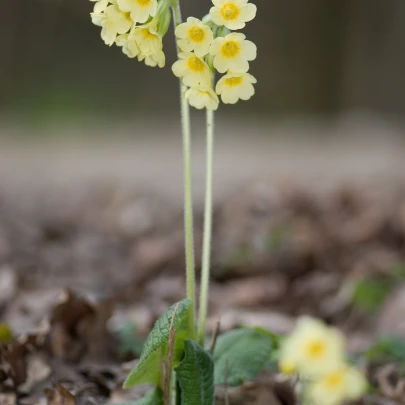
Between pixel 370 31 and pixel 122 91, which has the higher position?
pixel 370 31

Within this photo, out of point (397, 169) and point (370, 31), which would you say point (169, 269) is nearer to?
point (397, 169)

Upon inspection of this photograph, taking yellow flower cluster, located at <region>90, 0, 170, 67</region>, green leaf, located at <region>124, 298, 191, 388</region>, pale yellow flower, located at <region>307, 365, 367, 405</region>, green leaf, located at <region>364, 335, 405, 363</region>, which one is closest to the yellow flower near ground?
yellow flower cluster, located at <region>90, 0, 170, 67</region>

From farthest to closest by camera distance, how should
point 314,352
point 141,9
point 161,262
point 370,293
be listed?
1. point 161,262
2. point 370,293
3. point 314,352
4. point 141,9

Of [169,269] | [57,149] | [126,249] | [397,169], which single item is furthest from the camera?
[57,149]

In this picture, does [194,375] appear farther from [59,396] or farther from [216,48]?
[216,48]

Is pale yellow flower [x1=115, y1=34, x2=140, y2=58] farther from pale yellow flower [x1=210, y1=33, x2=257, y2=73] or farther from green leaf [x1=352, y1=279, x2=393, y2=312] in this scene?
green leaf [x1=352, y1=279, x2=393, y2=312]

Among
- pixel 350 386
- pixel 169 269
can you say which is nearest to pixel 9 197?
pixel 169 269

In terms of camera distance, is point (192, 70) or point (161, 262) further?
point (161, 262)

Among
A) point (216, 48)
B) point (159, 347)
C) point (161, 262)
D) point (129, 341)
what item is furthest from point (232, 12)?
point (161, 262)
